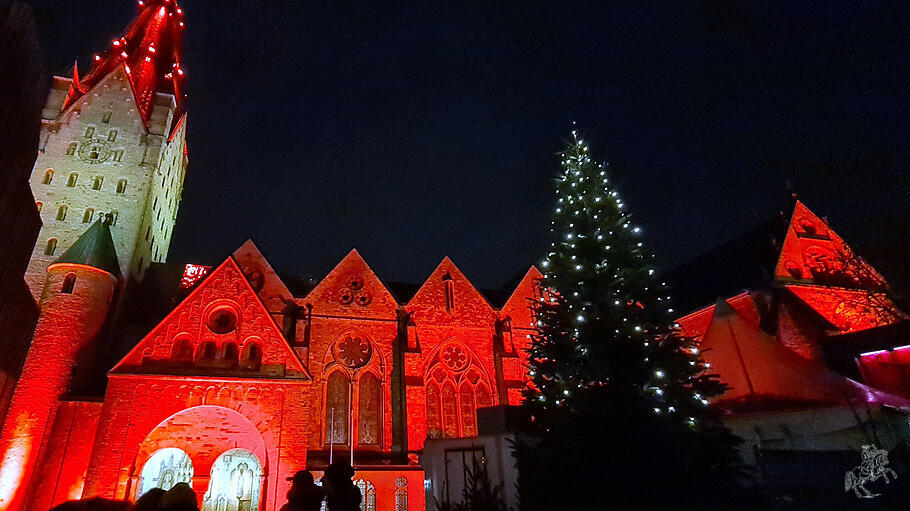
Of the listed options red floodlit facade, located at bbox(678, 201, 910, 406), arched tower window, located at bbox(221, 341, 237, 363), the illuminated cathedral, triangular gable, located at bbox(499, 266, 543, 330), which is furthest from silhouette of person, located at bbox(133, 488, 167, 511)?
triangular gable, located at bbox(499, 266, 543, 330)

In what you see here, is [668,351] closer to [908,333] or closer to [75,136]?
[908,333]

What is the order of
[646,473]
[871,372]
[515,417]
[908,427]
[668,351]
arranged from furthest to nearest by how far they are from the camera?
[871,372], [908,427], [668,351], [515,417], [646,473]

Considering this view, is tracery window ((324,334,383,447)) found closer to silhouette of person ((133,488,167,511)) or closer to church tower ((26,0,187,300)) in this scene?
church tower ((26,0,187,300))

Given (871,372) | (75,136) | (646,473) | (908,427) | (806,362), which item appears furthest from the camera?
(75,136)

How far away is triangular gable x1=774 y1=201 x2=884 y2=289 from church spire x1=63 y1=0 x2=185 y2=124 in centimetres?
3552

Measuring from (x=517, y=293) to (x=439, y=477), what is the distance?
17.7 metres

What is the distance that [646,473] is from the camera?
27.7 ft

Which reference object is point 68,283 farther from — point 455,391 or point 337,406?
point 455,391

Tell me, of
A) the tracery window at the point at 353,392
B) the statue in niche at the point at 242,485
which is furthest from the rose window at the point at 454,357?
the statue in niche at the point at 242,485

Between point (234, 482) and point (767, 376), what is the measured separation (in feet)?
73.7

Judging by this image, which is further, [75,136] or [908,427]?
[75,136]

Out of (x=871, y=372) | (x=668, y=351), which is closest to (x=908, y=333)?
(x=871, y=372)

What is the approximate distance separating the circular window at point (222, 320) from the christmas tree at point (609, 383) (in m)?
13.0

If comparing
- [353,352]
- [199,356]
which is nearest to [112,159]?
[199,356]
